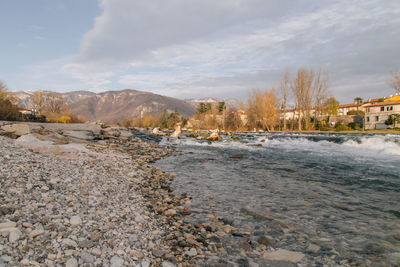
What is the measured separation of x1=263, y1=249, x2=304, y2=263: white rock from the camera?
3.18 meters

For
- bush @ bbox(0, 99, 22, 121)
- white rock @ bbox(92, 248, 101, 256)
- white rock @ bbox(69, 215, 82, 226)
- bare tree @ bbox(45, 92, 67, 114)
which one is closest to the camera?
white rock @ bbox(92, 248, 101, 256)

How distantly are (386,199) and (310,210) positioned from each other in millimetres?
2549

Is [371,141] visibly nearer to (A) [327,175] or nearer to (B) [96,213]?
(A) [327,175]

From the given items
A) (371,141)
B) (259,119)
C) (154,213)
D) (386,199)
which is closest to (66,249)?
(154,213)

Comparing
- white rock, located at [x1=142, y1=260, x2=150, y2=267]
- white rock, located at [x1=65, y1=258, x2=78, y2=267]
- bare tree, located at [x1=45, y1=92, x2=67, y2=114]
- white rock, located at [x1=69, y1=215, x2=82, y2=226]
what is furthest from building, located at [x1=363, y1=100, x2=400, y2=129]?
bare tree, located at [x1=45, y1=92, x2=67, y2=114]

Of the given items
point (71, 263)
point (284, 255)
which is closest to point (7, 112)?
point (71, 263)

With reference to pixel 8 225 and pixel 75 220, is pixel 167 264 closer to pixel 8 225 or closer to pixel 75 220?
pixel 75 220

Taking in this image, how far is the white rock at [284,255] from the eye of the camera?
318 cm

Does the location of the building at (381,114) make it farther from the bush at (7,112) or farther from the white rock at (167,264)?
the bush at (7,112)

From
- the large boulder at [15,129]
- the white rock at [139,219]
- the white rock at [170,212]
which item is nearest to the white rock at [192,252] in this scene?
the white rock at [139,219]

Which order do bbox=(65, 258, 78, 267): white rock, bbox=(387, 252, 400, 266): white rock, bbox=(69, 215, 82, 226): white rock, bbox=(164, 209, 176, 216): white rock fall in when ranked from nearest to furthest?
bbox=(65, 258, 78, 267): white rock < bbox=(387, 252, 400, 266): white rock < bbox=(69, 215, 82, 226): white rock < bbox=(164, 209, 176, 216): white rock

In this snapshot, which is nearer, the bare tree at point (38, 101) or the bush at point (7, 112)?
the bush at point (7, 112)

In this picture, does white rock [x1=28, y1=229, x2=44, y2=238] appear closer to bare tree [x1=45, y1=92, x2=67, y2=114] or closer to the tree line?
the tree line

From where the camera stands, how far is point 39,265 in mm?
2254
